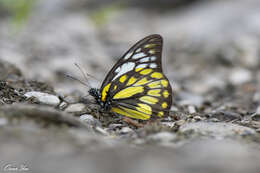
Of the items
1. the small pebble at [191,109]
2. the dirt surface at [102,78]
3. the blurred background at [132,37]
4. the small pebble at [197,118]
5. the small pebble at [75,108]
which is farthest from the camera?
the blurred background at [132,37]

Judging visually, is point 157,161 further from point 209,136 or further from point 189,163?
point 209,136

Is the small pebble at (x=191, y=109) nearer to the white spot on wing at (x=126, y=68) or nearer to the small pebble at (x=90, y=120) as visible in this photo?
the white spot on wing at (x=126, y=68)

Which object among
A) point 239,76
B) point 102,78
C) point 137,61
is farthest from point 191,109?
point 239,76

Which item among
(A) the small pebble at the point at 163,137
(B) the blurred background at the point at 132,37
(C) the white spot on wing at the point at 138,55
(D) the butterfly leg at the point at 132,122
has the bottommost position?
(A) the small pebble at the point at 163,137

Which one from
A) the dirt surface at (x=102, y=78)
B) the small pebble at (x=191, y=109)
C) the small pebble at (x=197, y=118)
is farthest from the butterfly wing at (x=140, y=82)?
A: the small pebble at (x=191, y=109)

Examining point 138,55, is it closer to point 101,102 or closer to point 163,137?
point 101,102

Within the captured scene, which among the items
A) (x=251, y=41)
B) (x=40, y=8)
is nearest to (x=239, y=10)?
(x=251, y=41)

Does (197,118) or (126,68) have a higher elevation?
(126,68)
